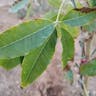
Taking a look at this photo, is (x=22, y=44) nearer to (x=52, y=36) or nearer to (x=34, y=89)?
A: (x=52, y=36)

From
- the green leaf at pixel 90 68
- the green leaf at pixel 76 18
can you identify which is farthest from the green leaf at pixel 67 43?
the green leaf at pixel 90 68

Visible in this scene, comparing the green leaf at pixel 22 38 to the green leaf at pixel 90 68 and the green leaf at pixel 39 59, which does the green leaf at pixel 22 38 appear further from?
the green leaf at pixel 90 68

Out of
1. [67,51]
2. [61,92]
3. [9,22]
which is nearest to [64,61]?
[67,51]

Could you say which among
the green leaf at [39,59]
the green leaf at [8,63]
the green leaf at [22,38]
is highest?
the green leaf at [22,38]

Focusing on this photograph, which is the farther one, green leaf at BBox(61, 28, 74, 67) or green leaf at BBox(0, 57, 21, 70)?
green leaf at BBox(0, 57, 21, 70)

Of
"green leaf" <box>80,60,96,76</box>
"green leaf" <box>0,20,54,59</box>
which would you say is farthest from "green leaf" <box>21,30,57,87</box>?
"green leaf" <box>80,60,96,76</box>

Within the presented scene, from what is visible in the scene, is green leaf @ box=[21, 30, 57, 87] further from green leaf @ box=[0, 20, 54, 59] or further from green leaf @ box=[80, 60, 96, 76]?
green leaf @ box=[80, 60, 96, 76]

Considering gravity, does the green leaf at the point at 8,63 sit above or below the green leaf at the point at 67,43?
below
